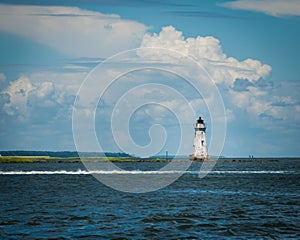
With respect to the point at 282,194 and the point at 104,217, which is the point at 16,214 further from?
the point at 282,194

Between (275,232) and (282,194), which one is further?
(282,194)

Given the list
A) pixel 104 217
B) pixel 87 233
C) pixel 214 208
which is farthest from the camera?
pixel 214 208

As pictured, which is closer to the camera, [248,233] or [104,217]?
[248,233]

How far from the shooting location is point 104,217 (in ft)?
158

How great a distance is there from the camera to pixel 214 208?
2172 inches

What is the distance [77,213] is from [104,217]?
12.1ft

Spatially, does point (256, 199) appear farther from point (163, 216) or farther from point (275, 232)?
point (275, 232)

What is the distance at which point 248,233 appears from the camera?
132 feet

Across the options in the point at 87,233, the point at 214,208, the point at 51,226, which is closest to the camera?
the point at 87,233

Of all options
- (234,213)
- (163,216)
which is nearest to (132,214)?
(163,216)

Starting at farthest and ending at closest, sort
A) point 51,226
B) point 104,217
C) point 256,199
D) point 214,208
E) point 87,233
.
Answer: point 256,199
point 214,208
point 104,217
point 51,226
point 87,233

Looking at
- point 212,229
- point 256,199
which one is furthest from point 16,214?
point 256,199

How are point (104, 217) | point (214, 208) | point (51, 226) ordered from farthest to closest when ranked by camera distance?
1. point (214, 208)
2. point (104, 217)
3. point (51, 226)

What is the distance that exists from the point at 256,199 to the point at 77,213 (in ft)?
73.3
